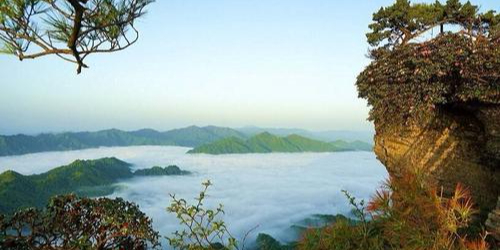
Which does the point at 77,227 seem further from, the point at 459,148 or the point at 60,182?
the point at 60,182

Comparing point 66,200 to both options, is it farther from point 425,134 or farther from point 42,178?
point 42,178

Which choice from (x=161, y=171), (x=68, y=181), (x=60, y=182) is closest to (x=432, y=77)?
(x=60, y=182)

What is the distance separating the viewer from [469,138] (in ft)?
25.9

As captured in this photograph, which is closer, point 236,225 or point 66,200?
point 66,200

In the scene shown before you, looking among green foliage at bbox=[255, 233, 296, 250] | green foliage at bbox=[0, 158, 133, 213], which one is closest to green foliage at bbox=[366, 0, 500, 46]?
green foliage at bbox=[255, 233, 296, 250]

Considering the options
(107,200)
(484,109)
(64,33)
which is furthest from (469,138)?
(64,33)

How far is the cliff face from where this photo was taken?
7406 millimetres

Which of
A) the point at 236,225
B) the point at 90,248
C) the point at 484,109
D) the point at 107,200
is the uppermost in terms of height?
the point at 484,109

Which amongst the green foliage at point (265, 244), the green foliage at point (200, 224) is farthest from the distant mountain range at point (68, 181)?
the green foliage at point (200, 224)

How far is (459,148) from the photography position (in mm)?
7953

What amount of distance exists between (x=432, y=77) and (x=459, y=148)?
1.58 metres

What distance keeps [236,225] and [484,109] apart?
78129 millimetres

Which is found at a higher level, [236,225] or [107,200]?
[107,200]

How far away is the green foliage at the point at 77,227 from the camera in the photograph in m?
5.82
